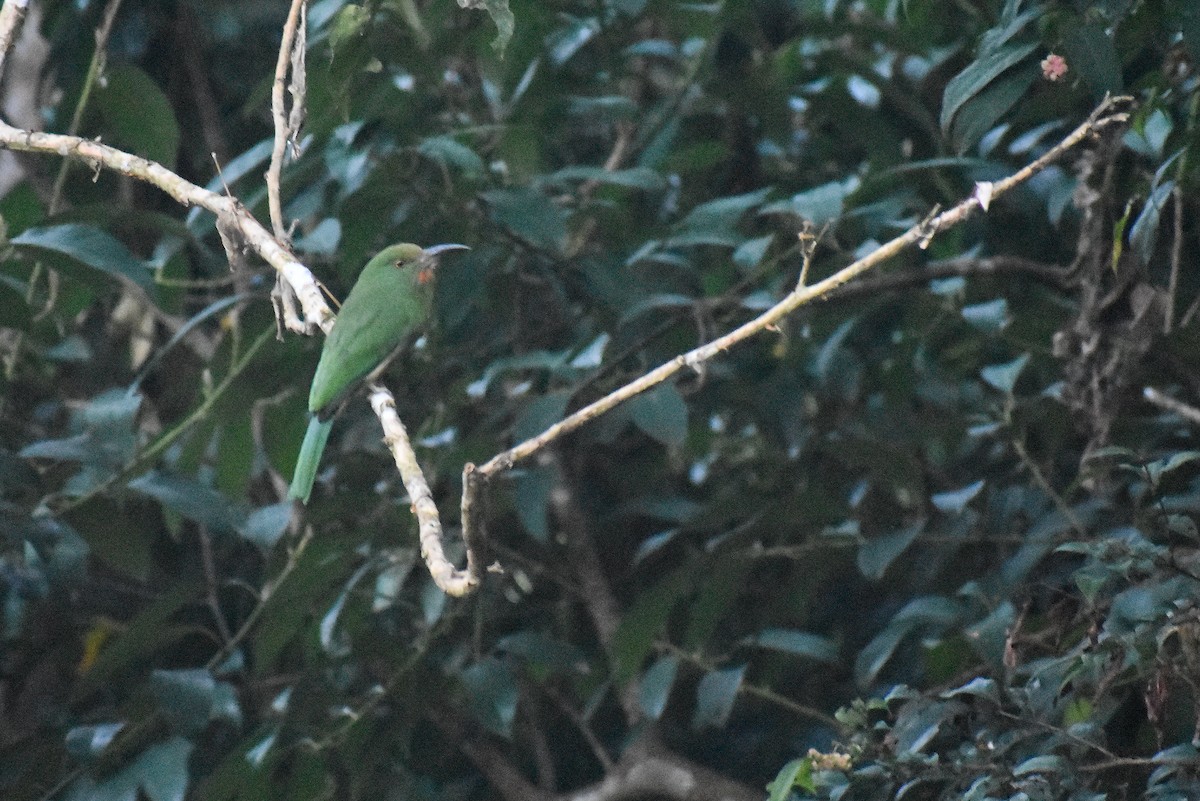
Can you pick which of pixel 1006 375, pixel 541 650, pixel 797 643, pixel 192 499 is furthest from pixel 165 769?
pixel 1006 375

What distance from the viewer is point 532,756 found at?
420 cm

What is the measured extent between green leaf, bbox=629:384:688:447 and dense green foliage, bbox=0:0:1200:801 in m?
0.02

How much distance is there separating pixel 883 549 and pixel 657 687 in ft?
1.87

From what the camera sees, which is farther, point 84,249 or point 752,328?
point 84,249

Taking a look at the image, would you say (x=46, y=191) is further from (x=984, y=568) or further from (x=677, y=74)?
(x=984, y=568)

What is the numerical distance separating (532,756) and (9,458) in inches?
68.1

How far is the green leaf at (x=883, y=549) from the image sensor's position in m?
3.00

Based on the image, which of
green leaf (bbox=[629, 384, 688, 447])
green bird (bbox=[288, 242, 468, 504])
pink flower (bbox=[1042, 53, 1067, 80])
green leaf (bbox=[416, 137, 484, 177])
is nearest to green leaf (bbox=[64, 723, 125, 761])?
green bird (bbox=[288, 242, 468, 504])

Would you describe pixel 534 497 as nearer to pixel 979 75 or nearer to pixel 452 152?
pixel 452 152

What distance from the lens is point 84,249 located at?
2957 millimetres

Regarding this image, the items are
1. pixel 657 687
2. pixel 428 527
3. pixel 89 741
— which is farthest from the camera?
pixel 657 687

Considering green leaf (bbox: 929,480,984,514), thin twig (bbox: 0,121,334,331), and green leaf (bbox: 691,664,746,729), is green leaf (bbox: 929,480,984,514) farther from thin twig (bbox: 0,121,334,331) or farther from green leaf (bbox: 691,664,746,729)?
thin twig (bbox: 0,121,334,331)

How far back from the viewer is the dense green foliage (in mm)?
2914

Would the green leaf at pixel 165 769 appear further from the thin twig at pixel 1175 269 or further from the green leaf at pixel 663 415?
the thin twig at pixel 1175 269
